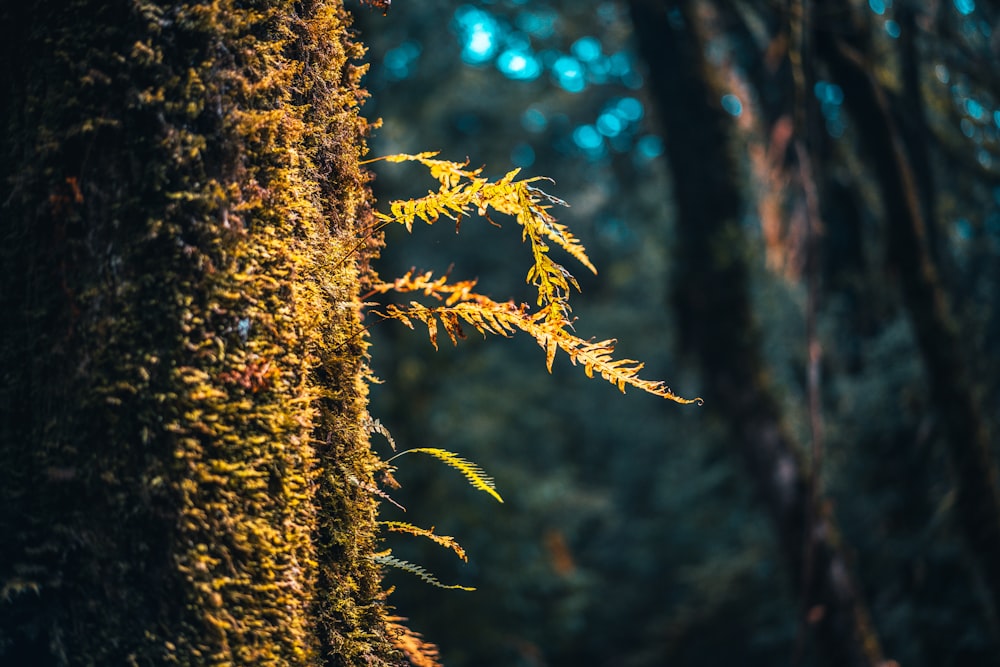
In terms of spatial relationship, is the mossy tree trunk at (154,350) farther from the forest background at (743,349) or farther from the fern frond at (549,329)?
the forest background at (743,349)

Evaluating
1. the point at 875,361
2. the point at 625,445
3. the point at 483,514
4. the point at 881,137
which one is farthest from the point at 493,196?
the point at 625,445

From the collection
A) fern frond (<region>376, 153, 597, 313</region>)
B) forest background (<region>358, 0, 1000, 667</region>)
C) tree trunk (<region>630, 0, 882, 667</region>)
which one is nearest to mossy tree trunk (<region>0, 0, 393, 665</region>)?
fern frond (<region>376, 153, 597, 313</region>)

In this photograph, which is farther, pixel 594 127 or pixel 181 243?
pixel 594 127

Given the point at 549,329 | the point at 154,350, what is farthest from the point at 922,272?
the point at 154,350

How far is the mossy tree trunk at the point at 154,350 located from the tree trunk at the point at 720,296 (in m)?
3.97

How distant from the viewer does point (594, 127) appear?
1656cm

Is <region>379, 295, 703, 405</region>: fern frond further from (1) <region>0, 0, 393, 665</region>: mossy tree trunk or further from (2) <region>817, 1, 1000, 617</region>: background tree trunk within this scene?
(2) <region>817, 1, 1000, 617</region>: background tree trunk

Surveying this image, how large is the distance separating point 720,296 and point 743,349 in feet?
1.30

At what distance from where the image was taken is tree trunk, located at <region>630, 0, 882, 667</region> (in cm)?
443

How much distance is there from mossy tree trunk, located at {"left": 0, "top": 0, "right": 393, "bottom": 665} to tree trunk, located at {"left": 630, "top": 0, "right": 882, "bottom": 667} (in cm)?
397

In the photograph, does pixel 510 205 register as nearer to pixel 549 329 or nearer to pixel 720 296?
pixel 549 329

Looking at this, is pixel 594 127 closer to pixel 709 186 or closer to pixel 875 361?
pixel 875 361

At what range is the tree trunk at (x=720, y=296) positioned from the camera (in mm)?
4426

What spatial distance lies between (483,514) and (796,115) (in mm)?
7177
